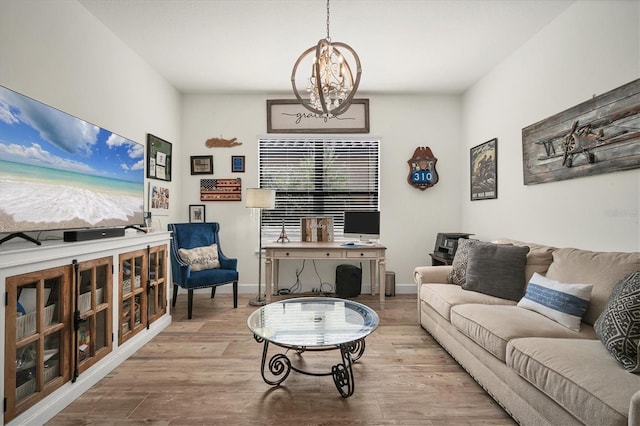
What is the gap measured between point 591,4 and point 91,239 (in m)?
3.84

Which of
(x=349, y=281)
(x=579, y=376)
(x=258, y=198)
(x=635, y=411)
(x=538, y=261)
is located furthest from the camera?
(x=349, y=281)

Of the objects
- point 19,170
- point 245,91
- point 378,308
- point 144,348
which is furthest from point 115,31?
point 378,308

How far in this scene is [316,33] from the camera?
8.93 feet

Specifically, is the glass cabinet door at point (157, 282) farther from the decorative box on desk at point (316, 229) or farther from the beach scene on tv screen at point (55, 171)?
the decorative box on desk at point (316, 229)

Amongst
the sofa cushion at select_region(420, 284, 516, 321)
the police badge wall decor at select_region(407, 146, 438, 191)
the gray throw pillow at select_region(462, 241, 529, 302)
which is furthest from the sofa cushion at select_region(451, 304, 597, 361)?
the police badge wall decor at select_region(407, 146, 438, 191)

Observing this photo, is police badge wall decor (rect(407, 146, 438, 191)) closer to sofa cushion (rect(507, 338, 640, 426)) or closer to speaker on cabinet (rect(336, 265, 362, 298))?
speaker on cabinet (rect(336, 265, 362, 298))

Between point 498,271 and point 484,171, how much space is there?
1.60 meters

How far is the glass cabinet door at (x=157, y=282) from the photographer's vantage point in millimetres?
2688

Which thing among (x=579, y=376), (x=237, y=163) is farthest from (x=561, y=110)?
(x=237, y=163)

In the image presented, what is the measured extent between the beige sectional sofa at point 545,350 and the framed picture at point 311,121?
246 centimetres

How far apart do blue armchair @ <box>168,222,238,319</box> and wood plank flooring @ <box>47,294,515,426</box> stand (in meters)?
0.60

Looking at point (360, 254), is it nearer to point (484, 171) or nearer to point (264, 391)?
point (484, 171)

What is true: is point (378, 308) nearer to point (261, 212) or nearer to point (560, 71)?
point (261, 212)

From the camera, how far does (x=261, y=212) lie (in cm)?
409
